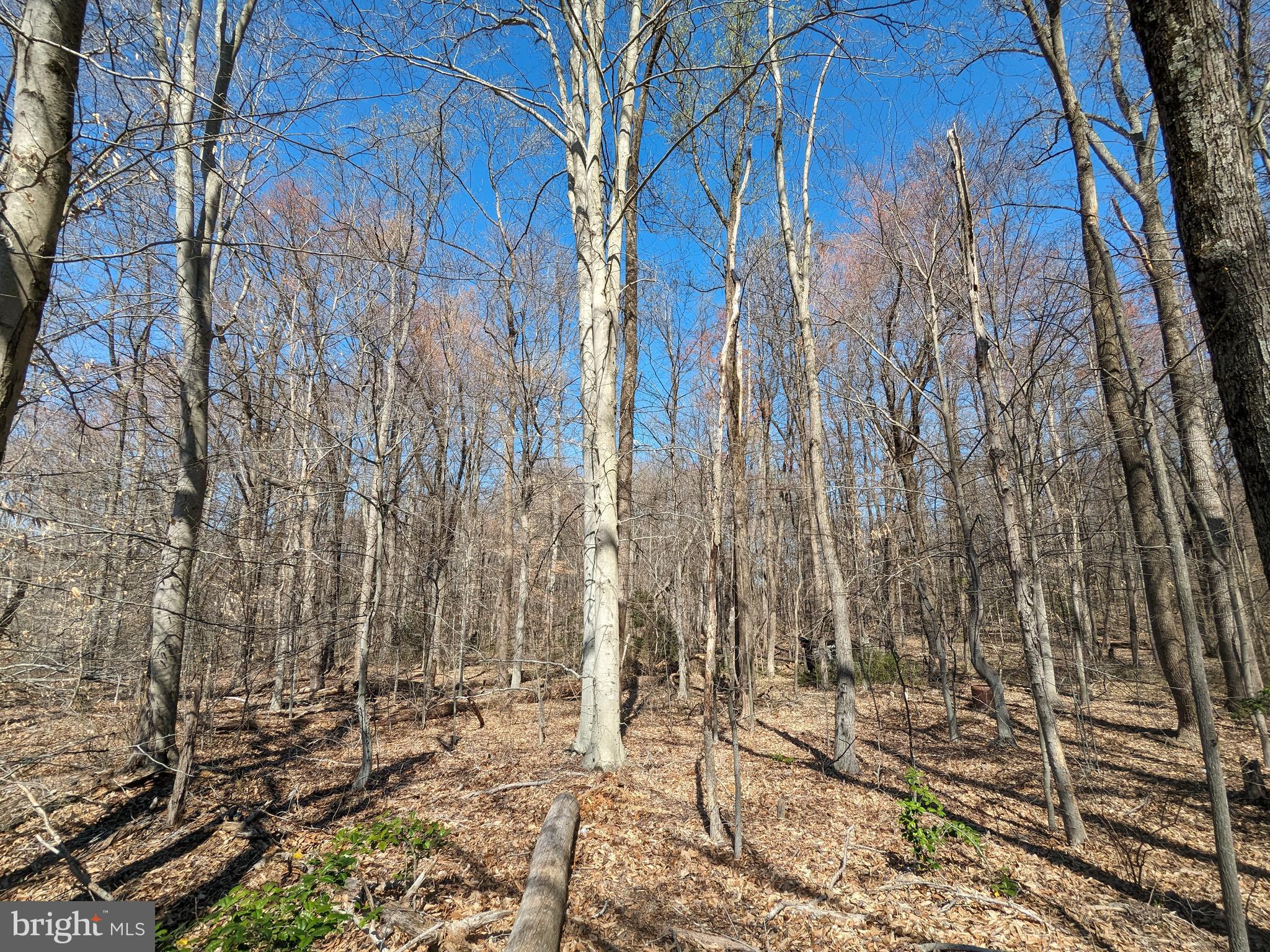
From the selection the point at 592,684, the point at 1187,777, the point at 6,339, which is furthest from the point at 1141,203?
the point at 6,339

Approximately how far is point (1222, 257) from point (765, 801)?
17.9 feet

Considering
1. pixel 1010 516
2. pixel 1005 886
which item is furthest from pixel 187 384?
pixel 1005 886

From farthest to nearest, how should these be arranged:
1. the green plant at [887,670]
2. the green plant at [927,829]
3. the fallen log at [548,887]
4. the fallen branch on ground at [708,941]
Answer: the green plant at [887,670], the green plant at [927,829], the fallen branch on ground at [708,941], the fallen log at [548,887]

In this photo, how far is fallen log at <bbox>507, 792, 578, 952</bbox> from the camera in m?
2.95

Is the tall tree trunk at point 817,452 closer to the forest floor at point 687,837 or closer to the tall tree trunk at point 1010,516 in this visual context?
the forest floor at point 687,837

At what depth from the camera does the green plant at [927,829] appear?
391 centimetres

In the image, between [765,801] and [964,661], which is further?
[964,661]

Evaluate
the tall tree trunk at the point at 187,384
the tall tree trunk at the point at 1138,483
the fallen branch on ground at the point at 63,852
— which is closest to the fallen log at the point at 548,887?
the fallen branch on ground at the point at 63,852

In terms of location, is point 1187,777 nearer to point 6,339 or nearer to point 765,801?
point 765,801

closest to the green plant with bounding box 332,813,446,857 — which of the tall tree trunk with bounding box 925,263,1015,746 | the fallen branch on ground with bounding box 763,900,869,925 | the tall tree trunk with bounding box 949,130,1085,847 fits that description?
the fallen branch on ground with bounding box 763,900,869,925

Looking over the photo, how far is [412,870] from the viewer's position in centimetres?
388

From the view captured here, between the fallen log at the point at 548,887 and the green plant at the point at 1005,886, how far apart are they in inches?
117

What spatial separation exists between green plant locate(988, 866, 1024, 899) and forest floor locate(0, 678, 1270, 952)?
0.19 feet

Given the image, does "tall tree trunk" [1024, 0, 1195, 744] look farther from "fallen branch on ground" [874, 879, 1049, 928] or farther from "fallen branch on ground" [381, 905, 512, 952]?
"fallen branch on ground" [381, 905, 512, 952]
